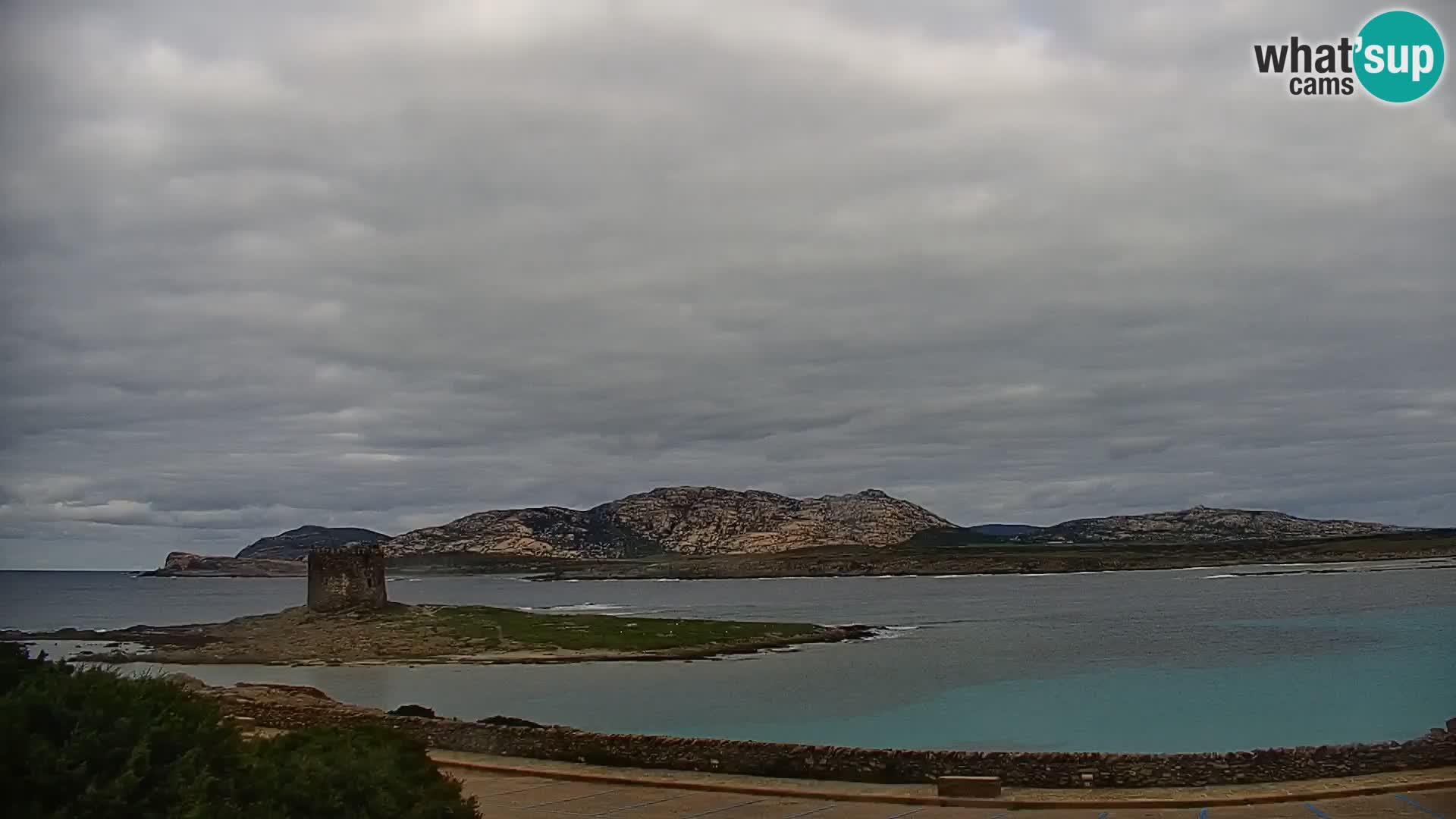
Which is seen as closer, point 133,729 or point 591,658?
point 133,729

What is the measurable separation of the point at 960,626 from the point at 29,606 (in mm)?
113114

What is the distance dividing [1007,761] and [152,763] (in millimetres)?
11184

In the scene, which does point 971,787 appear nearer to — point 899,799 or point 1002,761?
point 899,799

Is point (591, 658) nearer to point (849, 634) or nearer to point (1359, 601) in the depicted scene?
point (849, 634)

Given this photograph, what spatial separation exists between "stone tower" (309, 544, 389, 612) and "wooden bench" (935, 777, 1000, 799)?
168 ft

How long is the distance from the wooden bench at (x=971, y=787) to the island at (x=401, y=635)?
41.3 m


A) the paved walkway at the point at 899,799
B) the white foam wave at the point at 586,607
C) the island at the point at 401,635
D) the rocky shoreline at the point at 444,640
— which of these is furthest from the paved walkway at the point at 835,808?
the white foam wave at the point at 586,607

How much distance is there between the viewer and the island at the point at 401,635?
5538 centimetres

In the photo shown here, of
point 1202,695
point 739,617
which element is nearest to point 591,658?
point 1202,695

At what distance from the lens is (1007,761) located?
15.4 m

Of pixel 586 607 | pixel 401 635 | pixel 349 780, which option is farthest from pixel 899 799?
pixel 586 607

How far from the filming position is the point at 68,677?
7461 millimetres

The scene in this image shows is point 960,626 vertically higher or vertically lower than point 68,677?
lower

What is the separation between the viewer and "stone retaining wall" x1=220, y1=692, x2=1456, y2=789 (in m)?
15.3
